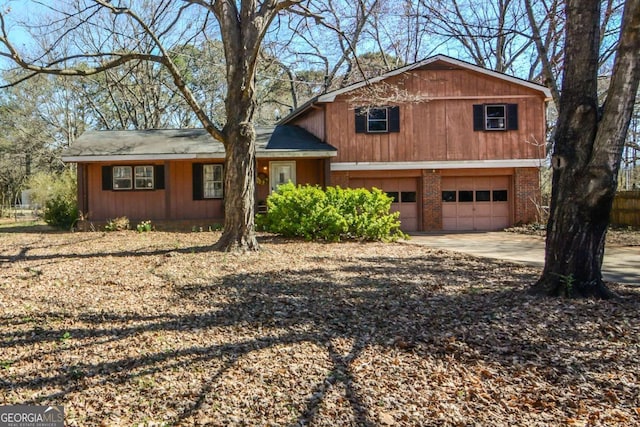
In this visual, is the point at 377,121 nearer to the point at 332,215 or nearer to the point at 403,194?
the point at 403,194

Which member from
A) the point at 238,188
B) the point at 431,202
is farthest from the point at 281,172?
the point at 238,188

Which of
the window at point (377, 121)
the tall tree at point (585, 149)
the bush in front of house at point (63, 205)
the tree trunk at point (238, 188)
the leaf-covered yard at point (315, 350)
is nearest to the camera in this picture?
the leaf-covered yard at point (315, 350)

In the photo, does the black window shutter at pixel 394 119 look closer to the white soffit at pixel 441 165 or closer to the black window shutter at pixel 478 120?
the white soffit at pixel 441 165

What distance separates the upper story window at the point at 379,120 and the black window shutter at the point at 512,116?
379 cm

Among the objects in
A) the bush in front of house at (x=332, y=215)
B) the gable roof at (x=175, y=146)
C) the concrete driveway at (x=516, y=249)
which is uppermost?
the gable roof at (x=175, y=146)

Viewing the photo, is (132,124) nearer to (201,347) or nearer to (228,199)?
(228,199)

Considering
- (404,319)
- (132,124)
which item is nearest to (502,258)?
(404,319)

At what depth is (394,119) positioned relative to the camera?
55.9 ft

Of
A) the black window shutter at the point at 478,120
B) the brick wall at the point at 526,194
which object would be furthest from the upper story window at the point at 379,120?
the brick wall at the point at 526,194

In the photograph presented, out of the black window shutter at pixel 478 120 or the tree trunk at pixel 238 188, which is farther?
the black window shutter at pixel 478 120

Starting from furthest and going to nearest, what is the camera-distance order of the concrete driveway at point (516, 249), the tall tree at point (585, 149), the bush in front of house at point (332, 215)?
the bush in front of house at point (332, 215) → the concrete driveway at point (516, 249) → the tall tree at point (585, 149)

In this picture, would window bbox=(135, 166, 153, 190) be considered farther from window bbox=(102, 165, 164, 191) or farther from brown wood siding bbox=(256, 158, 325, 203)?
brown wood siding bbox=(256, 158, 325, 203)

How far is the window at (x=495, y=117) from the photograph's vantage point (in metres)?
17.2

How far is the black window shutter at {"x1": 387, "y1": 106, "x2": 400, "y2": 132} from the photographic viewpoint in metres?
17.0
